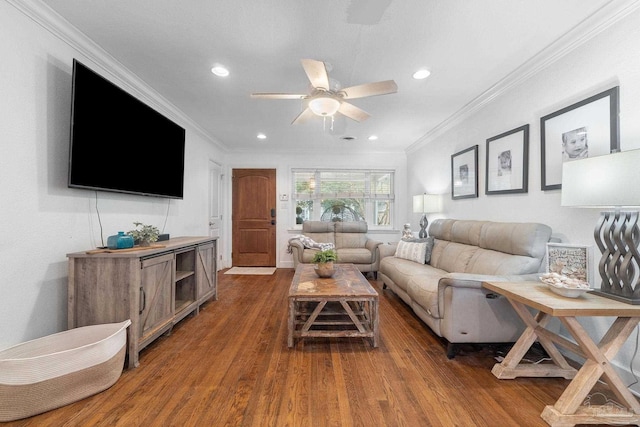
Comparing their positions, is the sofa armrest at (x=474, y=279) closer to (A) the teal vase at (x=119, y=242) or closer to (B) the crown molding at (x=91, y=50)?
Result: (A) the teal vase at (x=119, y=242)

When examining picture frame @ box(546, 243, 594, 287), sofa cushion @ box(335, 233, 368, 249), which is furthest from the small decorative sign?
sofa cushion @ box(335, 233, 368, 249)

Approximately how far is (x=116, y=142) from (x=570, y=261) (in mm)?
3691

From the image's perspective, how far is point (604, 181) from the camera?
1427 millimetres

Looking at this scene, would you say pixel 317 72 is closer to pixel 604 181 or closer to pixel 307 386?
pixel 604 181

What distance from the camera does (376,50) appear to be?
2164 mm

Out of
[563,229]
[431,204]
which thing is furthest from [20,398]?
[431,204]

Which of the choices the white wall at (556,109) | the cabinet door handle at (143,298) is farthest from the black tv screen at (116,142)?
the white wall at (556,109)

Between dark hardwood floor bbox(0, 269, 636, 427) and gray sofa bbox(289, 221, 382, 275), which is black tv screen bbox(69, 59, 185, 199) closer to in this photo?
dark hardwood floor bbox(0, 269, 636, 427)

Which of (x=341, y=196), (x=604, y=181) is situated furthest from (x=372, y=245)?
(x=604, y=181)

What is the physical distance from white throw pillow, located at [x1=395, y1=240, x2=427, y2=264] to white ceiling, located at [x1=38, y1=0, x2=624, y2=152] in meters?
1.86

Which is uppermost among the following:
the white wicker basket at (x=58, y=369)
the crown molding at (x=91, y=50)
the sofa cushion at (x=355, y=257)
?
the crown molding at (x=91, y=50)

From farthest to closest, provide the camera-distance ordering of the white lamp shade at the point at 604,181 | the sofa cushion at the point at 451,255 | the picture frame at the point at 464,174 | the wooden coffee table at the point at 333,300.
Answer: the picture frame at the point at 464,174 < the sofa cushion at the point at 451,255 < the wooden coffee table at the point at 333,300 < the white lamp shade at the point at 604,181

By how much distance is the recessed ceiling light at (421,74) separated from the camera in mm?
2482

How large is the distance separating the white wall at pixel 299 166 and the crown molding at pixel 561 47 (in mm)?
2325
